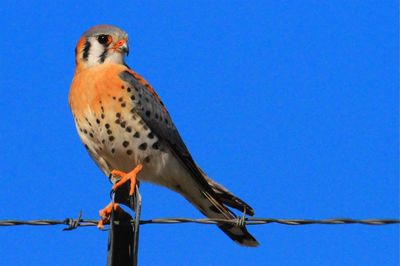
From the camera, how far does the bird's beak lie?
7.03 m

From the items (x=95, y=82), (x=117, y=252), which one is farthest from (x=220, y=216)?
(x=117, y=252)

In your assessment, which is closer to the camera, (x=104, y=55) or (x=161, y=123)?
(x=161, y=123)

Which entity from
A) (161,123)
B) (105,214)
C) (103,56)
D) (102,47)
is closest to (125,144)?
(161,123)

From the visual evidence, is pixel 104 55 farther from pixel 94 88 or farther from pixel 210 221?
pixel 210 221

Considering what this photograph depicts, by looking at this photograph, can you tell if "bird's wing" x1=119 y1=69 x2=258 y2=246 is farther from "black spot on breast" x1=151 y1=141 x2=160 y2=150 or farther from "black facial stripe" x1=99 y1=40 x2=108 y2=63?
"black facial stripe" x1=99 y1=40 x2=108 y2=63

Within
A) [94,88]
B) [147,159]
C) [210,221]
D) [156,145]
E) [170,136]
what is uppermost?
[94,88]

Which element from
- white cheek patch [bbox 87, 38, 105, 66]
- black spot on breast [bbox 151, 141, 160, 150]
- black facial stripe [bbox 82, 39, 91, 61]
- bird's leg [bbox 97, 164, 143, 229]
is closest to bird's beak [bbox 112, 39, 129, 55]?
white cheek patch [bbox 87, 38, 105, 66]

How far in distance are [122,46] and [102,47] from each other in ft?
0.57

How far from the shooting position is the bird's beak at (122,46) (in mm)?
7027

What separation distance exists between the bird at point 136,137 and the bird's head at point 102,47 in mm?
71

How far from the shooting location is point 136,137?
21.1 feet

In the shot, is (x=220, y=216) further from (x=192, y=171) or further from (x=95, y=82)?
(x=95, y=82)

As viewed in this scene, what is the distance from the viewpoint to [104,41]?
7102mm

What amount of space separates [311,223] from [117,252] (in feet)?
3.23
